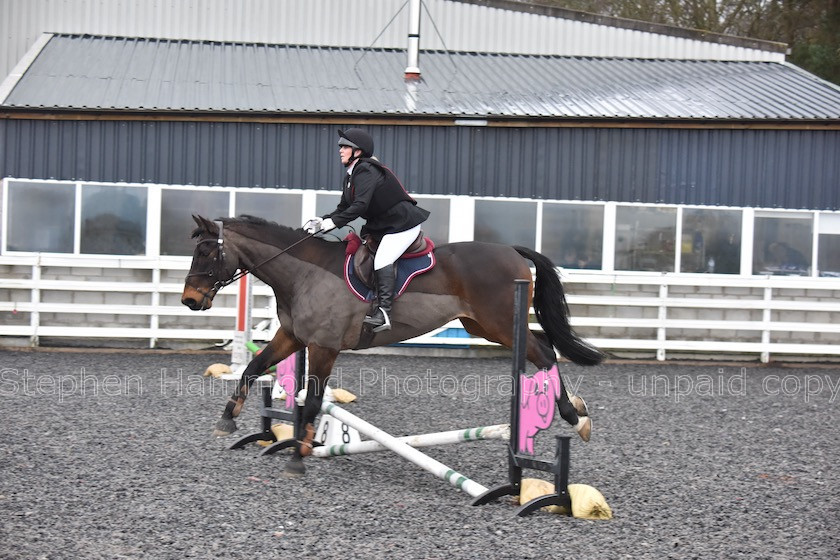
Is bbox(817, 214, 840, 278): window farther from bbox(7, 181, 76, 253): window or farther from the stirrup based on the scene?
bbox(7, 181, 76, 253): window

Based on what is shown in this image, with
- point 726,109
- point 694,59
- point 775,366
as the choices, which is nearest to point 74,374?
point 775,366

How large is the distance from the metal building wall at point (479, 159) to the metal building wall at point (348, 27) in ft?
18.1

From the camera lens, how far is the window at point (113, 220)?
1448cm

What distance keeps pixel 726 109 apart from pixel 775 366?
442cm

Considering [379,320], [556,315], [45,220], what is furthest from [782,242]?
[45,220]

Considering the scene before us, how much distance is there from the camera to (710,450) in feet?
25.5

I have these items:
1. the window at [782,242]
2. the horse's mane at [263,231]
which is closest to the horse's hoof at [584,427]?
the horse's mane at [263,231]

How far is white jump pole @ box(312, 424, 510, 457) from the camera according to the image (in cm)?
→ 609

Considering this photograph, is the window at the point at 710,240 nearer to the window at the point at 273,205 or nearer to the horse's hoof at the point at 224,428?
the window at the point at 273,205

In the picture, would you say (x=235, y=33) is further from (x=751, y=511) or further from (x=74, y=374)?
Result: (x=751, y=511)

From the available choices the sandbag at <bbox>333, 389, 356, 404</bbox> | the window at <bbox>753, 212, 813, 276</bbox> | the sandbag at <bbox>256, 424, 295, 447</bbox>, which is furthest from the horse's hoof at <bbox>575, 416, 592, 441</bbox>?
the window at <bbox>753, 212, 813, 276</bbox>

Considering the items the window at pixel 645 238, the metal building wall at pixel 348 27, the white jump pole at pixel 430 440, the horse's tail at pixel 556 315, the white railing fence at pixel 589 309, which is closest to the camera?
the white jump pole at pixel 430 440

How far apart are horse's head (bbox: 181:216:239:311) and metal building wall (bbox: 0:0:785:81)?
1357 cm

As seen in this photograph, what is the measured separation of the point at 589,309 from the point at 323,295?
8.28 metres
